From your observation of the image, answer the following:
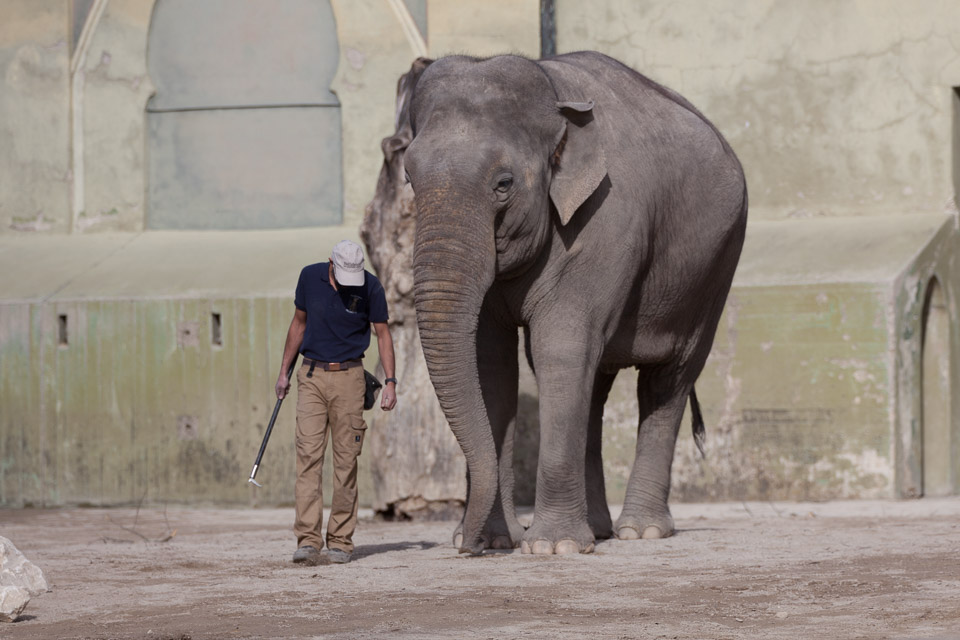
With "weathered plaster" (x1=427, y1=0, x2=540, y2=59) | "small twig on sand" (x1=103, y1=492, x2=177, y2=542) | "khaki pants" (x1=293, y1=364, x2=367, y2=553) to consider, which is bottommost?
"small twig on sand" (x1=103, y1=492, x2=177, y2=542)

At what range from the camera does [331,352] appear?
28.2ft

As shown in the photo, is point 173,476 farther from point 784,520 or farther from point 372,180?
point 784,520

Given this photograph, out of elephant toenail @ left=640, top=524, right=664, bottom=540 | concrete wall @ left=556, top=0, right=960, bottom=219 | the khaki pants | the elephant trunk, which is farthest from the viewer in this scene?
concrete wall @ left=556, top=0, right=960, bottom=219

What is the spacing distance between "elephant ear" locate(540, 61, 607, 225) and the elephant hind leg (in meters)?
1.67

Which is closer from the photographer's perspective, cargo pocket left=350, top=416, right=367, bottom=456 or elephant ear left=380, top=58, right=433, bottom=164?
cargo pocket left=350, top=416, right=367, bottom=456

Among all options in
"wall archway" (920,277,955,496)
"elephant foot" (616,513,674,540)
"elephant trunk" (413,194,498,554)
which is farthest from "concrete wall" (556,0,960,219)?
"elephant trunk" (413,194,498,554)

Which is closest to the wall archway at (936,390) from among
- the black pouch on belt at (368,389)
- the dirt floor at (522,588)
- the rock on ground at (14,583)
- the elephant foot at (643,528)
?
the dirt floor at (522,588)

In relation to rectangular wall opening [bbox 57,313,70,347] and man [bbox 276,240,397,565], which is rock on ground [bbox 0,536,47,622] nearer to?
man [bbox 276,240,397,565]

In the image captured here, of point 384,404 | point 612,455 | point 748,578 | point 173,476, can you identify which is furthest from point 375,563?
point 173,476

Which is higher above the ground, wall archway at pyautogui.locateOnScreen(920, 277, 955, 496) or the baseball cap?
the baseball cap

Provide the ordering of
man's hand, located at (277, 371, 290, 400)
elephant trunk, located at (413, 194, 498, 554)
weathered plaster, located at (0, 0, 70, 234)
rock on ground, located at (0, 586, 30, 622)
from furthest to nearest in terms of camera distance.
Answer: weathered plaster, located at (0, 0, 70, 234) < man's hand, located at (277, 371, 290, 400) < elephant trunk, located at (413, 194, 498, 554) < rock on ground, located at (0, 586, 30, 622)

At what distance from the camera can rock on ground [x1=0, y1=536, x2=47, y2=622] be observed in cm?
627

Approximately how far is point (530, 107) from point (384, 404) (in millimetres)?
1653

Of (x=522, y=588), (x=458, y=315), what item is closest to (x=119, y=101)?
(x=458, y=315)
